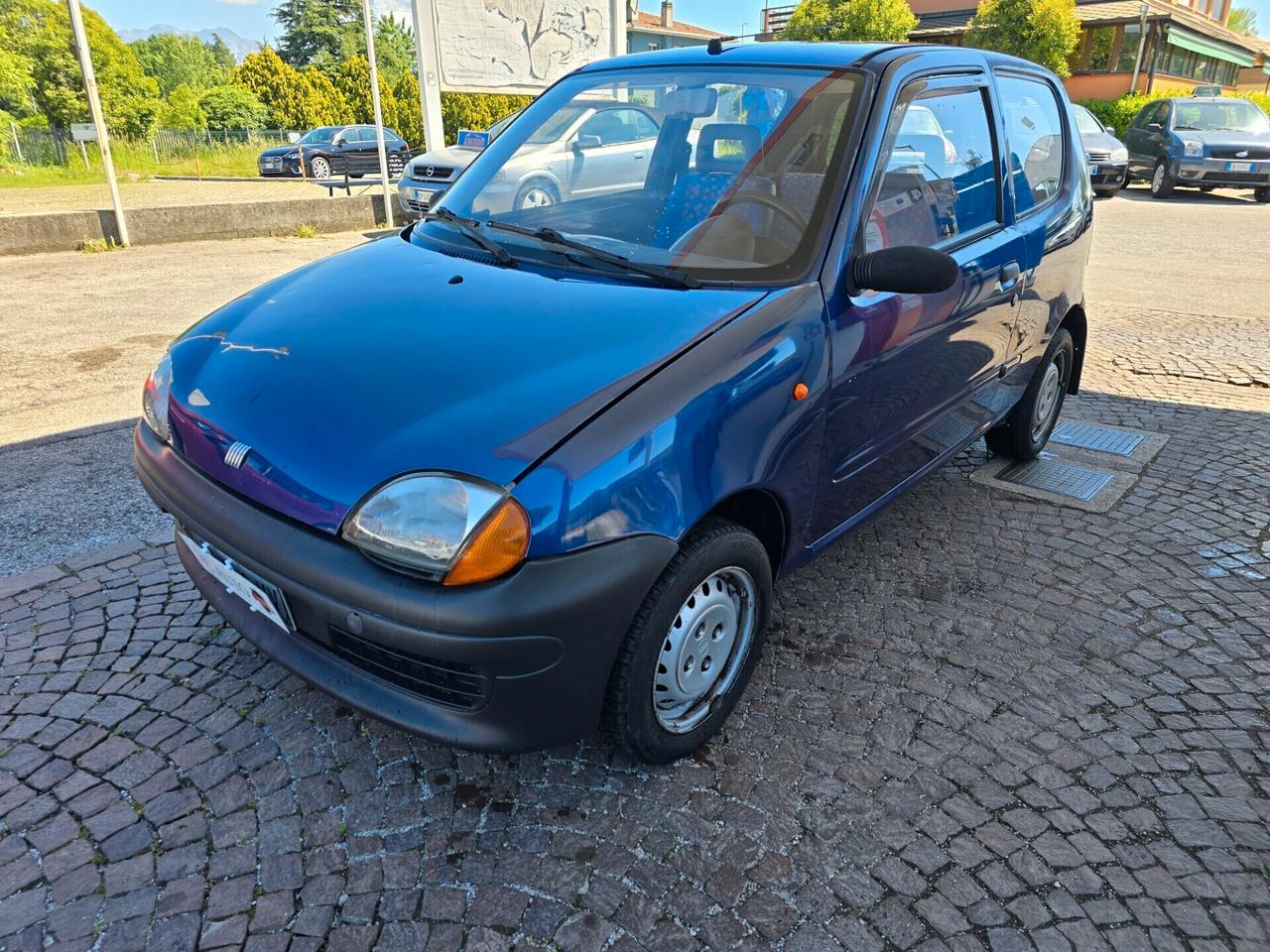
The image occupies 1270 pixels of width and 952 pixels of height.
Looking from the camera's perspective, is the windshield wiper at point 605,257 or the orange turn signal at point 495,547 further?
the windshield wiper at point 605,257

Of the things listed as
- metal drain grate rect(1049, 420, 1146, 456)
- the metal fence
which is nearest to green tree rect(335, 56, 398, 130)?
the metal fence

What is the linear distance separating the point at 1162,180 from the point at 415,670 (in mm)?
20140

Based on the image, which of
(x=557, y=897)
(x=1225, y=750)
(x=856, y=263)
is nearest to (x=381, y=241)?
(x=856, y=263)

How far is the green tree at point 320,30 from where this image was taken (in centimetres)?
6206

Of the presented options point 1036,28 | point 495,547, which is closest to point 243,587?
point 495,547

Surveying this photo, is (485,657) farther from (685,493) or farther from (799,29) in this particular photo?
(799,29)

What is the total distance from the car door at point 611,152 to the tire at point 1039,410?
2.35 metres

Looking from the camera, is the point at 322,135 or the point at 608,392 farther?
the point at 322,135

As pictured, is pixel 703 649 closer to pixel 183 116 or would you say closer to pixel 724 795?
pixel 724 795

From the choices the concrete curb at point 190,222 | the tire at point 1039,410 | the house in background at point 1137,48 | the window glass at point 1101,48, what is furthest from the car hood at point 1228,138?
the window glass at point 1101,48

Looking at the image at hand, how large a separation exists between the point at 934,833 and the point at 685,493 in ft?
3.72

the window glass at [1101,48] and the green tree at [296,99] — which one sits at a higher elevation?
the window glass at [1101,48]

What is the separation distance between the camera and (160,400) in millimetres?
2527

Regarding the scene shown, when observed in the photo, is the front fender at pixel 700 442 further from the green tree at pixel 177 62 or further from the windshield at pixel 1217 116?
the green tree at pixel 177 62
